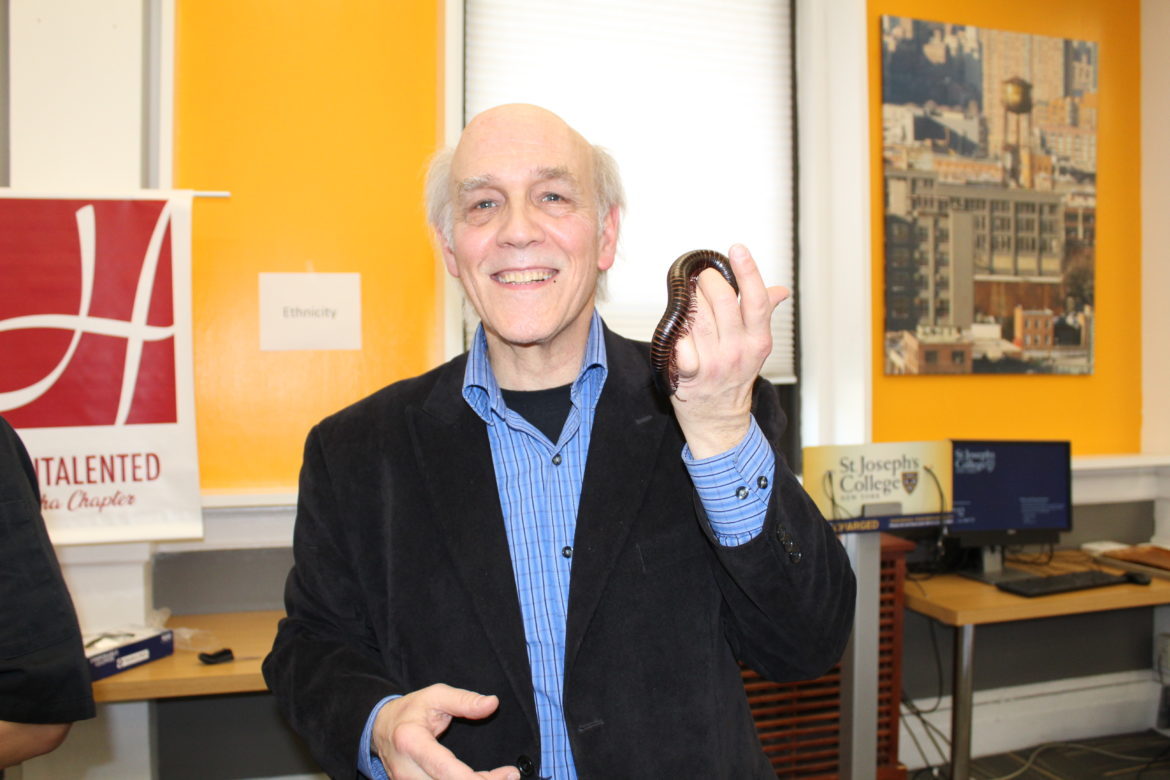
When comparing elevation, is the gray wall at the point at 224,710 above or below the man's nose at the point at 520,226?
below

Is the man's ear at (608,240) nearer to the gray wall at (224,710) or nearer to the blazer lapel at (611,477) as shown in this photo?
the blazer lapel at (611,477)

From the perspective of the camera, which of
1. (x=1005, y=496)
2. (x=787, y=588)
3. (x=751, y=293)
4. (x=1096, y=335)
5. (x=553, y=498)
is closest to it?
(x=751, y=293)

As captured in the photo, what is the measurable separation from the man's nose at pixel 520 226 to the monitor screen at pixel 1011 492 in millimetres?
2500

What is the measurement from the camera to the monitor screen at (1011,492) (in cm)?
316

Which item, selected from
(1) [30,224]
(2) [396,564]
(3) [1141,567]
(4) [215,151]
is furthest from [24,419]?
(3) [1141,567]

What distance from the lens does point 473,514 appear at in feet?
4.28

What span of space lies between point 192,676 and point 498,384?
1.46m

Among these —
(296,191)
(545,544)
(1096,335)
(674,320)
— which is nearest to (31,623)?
(545,544)

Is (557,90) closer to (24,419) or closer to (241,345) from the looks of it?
(241,345)

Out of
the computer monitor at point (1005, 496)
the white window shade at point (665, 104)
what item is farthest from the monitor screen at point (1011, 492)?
the white window shade at point (665, 104)

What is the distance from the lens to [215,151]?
2.82 m

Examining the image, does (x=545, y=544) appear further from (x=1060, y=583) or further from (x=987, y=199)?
(x=987, y=199)

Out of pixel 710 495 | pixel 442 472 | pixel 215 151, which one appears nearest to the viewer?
pixel 710 495

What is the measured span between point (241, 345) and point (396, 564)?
1.92 m
